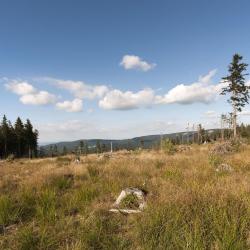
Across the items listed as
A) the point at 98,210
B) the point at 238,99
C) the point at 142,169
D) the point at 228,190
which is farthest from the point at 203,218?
the point at 238,99

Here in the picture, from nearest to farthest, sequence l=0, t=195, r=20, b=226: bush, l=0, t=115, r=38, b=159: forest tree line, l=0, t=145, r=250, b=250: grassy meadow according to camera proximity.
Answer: l=0, t=145, r=250, b=250: grassy meadow
l=0, t=195, r=20, b=226: bush
l=0, t=115, r=38, b=159: forest tree line

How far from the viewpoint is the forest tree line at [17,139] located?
6419 centimetres

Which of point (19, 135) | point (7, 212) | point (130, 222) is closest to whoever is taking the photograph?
point (130, 222)

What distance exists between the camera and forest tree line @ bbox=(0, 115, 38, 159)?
211 feet

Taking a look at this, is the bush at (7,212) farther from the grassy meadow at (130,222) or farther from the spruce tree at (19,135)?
the spruce tree at (19,135)

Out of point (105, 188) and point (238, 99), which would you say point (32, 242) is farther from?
point (238, 99)

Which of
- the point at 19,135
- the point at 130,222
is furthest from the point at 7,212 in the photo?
the point at 19,135

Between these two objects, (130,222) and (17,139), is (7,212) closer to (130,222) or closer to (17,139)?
(130,222)

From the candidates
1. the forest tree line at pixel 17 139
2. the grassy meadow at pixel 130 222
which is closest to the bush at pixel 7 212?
the grassy meadow at pixel 130 222

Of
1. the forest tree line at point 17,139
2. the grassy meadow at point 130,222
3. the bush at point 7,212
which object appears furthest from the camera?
the forest tree line at point 17,139

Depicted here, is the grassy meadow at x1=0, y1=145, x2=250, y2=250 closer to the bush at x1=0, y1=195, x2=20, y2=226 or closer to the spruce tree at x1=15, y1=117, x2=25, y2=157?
the bush at x1=0, y1=195, x2=20, y2=226

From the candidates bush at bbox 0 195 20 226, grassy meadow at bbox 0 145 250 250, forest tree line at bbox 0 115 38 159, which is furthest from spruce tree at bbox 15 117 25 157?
bush at bbox 0 195 20 226

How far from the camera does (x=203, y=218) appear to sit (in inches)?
167

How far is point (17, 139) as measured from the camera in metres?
67.4
